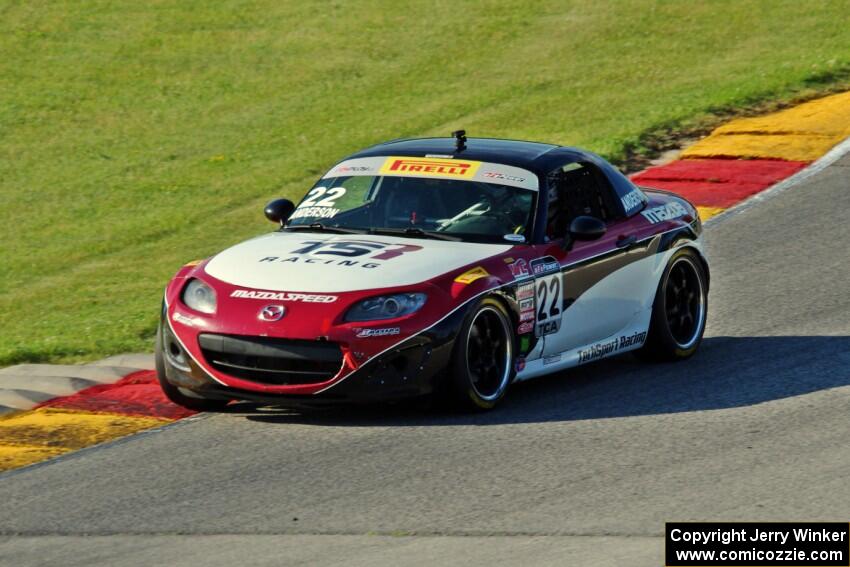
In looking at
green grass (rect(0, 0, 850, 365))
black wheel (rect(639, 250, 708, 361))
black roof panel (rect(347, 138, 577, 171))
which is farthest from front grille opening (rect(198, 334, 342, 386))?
green grass (rect(0, 0, 850, 365))

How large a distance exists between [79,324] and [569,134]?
8.41 metres

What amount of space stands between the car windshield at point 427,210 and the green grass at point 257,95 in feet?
9.62

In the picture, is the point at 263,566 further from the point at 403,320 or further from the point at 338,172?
the point at 338,172

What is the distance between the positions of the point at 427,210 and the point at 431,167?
0.35m

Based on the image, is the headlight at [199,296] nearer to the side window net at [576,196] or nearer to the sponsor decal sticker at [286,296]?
the sponsor decal sticker at [286,296]

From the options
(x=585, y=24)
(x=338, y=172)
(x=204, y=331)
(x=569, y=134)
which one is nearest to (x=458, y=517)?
(x=204, y=331)

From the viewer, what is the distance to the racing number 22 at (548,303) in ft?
29.0

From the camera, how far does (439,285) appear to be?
8211 mm

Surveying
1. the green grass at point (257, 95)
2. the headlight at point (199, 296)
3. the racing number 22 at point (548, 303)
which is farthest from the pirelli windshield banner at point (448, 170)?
the green grass at point (257, 95)

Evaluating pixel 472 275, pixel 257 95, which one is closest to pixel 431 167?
pixel 472 275

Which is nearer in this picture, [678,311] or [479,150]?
[479,150]

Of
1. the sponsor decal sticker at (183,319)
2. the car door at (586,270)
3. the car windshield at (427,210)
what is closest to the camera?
the sponsor decal sticker at (183,319)

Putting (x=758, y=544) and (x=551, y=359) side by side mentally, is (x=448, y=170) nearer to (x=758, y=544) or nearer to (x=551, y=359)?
(x=551, y=359)

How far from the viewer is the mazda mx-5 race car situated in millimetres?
8078
